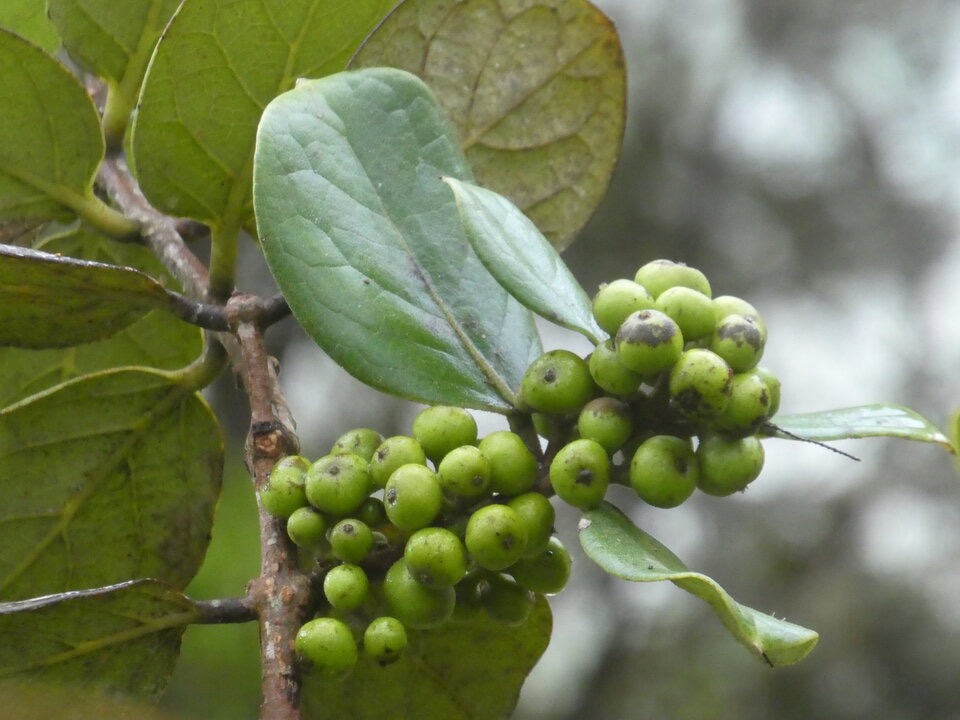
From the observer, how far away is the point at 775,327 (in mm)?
6148

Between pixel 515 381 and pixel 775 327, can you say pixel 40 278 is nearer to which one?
pixel 515 381

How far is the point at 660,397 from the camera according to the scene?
760 millimetres

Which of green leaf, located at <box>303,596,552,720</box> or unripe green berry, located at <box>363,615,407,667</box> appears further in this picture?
green leaf, located at <box>303,596,552,720</box>

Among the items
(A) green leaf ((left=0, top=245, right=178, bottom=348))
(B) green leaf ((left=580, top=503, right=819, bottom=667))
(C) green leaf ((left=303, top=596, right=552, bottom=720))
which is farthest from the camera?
(C) green leaf ((left=303, top=596, right=552, bottom=720))

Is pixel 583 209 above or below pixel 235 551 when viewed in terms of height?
above

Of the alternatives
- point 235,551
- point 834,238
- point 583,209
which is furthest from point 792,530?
point 583,209

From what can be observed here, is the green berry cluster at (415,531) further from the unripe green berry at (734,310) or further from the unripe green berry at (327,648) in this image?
the unripe green berry at (734,310)

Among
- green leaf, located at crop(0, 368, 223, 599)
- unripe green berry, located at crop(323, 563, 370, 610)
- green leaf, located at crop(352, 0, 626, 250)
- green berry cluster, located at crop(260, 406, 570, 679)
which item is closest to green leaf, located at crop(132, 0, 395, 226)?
green leaf, located at crop(352, 0, 626, 250)

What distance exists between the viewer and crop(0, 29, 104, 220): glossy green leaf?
1015 mm

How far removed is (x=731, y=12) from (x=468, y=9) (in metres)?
6.95

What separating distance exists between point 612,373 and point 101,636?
1.40ft

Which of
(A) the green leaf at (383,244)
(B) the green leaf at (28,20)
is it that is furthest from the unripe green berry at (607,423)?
(B) the green leaf at (28,20)

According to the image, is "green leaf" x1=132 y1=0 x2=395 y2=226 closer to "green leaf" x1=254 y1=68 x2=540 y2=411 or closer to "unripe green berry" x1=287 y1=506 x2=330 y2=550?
"green leaf" x1=254 y1=68 x2=540 y2=411

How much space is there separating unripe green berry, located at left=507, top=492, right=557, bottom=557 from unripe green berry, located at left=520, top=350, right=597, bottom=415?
0.21 feet
